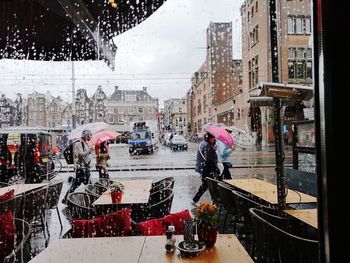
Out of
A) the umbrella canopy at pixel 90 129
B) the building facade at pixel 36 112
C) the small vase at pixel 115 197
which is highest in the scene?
the building facade at pixel 36 112

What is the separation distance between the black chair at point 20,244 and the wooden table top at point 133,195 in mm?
1304

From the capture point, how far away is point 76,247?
105 inches

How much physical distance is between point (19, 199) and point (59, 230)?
4.18ft

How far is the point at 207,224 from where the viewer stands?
253 cm

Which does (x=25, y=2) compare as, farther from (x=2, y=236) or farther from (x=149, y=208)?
(x=149, y=208)

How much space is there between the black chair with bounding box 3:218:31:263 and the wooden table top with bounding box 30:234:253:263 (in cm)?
18

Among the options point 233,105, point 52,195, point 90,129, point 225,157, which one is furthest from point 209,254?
point 233,105

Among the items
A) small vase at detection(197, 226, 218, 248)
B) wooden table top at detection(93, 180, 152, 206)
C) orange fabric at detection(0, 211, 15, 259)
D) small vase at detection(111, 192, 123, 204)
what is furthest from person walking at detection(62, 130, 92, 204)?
small vase at detection(197, 226, 218, 248)

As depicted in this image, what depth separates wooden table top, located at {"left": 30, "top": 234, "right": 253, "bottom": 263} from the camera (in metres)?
2.39

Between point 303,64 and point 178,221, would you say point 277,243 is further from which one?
point 303,64

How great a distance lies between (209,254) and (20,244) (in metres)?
1.45

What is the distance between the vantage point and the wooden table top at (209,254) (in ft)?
7.74

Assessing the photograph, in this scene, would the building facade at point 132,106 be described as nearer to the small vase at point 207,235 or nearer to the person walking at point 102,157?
the person walking at point 102,157

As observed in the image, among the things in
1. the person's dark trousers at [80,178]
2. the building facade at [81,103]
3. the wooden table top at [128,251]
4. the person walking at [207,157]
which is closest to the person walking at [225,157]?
the person walking at [207,157]
